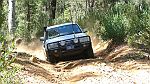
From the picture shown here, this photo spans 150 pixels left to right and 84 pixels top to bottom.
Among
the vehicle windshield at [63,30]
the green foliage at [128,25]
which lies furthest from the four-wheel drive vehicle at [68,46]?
the green foliage at [128,25]

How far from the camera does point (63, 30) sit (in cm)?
1594

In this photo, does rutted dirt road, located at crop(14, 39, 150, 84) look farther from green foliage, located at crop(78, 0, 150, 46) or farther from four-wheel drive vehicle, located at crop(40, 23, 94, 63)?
green foliage, located at crop(78, 0, 150, 46)

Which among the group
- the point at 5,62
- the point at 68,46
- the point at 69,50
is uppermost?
the point at 5,62

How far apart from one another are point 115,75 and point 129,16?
833cm

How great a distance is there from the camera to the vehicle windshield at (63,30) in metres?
15.8

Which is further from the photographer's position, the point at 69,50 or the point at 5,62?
the point at 69,50

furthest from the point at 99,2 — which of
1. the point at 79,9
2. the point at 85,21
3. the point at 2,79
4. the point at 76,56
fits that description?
the point at 2,79

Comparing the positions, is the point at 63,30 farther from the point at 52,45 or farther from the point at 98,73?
the point at 98,73

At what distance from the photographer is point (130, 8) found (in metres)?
19.0

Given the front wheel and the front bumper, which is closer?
the front bumper

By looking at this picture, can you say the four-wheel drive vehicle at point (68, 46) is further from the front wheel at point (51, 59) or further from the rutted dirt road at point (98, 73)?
the rutted dirt road at point (98, 73)

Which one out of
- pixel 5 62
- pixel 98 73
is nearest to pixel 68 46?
pixel 98 73

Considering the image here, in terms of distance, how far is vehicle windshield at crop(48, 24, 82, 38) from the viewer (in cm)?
1577

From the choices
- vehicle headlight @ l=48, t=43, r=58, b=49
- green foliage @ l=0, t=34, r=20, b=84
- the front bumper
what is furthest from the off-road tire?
green foliage @ l=0, t=34, r=20, b=84
